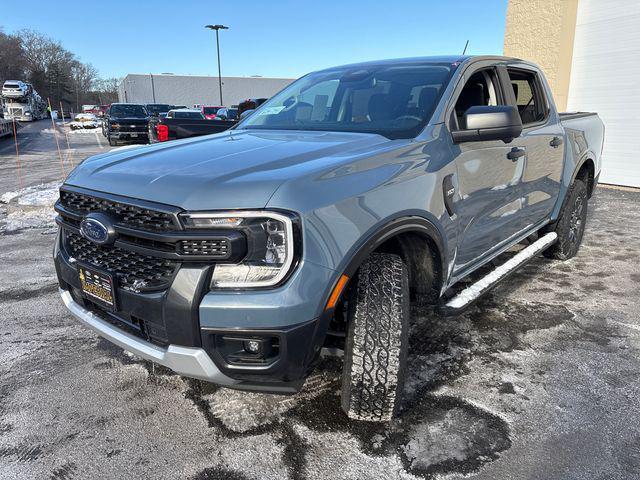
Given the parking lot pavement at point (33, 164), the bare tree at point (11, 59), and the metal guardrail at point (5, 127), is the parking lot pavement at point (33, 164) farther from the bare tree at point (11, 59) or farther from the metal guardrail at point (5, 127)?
the bare tree at point (11, 59)

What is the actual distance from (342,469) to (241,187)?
130 cm

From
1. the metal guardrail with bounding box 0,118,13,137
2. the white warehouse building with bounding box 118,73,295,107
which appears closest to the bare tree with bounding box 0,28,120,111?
the white warehouse building with bounding box 118,73,295,107

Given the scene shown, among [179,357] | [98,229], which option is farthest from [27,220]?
[179,357]

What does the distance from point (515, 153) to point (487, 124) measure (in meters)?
0.80

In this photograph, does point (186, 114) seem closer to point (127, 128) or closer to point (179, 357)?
point (127, 128)

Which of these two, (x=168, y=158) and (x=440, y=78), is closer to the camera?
(x=168, y=158)

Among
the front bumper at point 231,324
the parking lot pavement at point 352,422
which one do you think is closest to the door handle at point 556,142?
the parking lot pavement at point 352,422

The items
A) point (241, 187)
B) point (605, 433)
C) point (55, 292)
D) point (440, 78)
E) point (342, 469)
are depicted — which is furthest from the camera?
point (55, 292)

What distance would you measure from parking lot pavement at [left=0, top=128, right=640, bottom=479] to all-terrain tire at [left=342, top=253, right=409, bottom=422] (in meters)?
0.21

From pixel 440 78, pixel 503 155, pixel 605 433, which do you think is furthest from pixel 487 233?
pixel 605 433

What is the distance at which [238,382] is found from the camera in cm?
206

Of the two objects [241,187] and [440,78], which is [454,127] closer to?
[440,78]

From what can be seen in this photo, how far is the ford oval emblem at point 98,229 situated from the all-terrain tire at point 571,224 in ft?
13.4

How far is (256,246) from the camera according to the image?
6.29 ft
